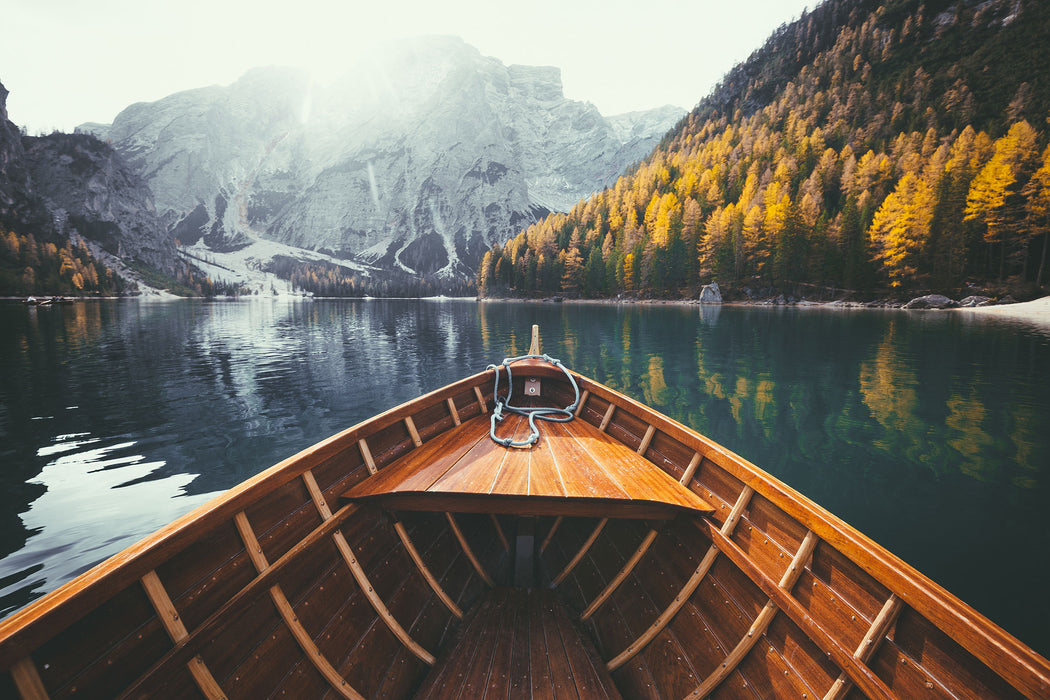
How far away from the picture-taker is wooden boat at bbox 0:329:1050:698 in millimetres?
2105

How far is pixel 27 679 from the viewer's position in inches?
68.6

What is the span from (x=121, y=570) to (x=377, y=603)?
1980mm

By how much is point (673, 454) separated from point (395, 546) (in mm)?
3244

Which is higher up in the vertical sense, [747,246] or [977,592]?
[747,246]

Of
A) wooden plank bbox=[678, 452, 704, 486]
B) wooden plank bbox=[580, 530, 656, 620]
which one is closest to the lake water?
wooden plank bbox=[678, 452, 704, 486]

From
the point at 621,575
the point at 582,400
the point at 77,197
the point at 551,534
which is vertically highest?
the point at 77,197

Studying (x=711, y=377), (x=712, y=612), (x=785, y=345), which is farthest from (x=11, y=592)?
(x=785, y=345)

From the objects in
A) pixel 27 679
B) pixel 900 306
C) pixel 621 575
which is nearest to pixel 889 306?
pixel 900 306

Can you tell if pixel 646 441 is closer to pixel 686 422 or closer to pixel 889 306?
pixel 686 422

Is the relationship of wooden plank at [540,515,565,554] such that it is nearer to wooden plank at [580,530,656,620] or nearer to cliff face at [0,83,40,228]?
wooden plank at [580,530,656,620]

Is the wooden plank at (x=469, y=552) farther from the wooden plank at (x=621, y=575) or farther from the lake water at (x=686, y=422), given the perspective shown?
the lake water at (x=686, y=422)

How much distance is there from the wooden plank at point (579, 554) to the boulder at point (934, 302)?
2463 inches

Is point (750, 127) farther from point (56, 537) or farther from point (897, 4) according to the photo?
point (56, 537)

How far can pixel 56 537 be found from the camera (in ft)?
20.1
